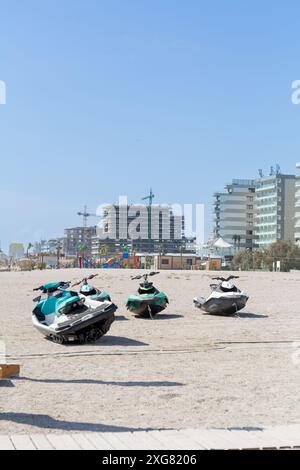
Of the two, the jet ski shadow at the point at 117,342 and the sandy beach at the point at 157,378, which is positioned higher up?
the sandy beach at the point at 157,378

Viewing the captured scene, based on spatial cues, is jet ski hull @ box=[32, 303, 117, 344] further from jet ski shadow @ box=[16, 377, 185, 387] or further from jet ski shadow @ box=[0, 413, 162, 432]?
jet ski shadow @ box=[0, 413, 162, 432]

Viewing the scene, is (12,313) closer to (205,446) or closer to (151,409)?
(151,409)

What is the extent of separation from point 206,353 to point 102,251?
5914 inches

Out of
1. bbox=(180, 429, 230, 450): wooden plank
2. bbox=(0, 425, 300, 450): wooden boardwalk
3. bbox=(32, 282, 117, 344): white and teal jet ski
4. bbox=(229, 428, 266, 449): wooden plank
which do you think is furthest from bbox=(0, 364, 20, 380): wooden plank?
bbox=(229, 428, 266, 449): wooden plank

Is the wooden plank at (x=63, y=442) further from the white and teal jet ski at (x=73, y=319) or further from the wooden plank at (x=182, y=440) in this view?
the white and teal jet ski at (x=73, y=319)

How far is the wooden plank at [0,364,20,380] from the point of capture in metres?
10.1

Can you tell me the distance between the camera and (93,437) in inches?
243

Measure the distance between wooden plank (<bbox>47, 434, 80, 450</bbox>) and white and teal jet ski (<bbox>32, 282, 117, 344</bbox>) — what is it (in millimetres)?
7532

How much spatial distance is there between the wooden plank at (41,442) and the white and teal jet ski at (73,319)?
7.69 metres

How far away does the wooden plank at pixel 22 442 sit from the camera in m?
5.78

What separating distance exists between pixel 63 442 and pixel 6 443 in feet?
1.65

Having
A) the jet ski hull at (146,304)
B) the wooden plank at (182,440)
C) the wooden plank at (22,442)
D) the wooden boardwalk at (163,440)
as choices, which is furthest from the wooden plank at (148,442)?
the jet ski hull at (146,304)

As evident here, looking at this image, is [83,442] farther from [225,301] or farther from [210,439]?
[225,301]
